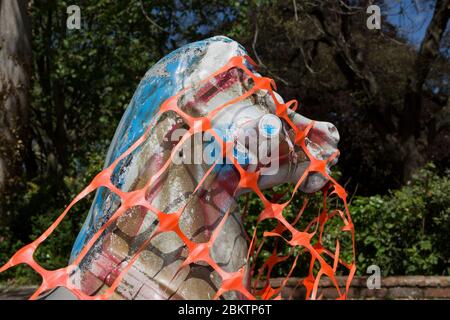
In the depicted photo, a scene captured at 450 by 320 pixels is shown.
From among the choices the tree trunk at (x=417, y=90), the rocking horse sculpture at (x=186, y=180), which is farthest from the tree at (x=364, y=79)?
the rocking horse sculpture at (x=186, y=180)

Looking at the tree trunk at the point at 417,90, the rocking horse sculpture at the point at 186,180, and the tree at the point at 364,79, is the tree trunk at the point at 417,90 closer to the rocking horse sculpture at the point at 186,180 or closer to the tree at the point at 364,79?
the tree at the point at 364,79

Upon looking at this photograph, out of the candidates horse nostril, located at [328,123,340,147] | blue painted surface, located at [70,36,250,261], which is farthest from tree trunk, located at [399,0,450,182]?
blue painted surface, located at [70,36,250,261]

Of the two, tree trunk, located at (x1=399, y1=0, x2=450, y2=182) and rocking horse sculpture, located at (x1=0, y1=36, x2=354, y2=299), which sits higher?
rocking horse sculpture, located at (x1=0, y1=36, x2=354, y2=299)

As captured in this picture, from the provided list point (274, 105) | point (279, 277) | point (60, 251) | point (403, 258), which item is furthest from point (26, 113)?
point (274, 105)

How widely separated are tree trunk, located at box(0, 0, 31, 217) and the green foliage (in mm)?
4450

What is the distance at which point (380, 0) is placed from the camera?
11.0 meters

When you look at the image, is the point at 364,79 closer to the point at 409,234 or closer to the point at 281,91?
the point at 281,91

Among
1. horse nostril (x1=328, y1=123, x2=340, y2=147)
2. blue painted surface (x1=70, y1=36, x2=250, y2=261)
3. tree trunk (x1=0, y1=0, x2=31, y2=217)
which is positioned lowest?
tree trunk (x1=0, y1=0, x2=31, y2=217)

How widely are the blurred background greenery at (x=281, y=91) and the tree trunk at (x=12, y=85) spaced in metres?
0.03

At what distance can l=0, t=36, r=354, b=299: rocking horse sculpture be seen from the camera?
1721 millimetres

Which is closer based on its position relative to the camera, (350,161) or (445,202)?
(445,202)

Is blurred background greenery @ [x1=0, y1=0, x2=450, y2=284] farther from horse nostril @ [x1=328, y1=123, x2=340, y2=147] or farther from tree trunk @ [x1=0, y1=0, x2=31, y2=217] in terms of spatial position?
horse nostril @ [x1=328, y1=123, x2=340, y2=147]
